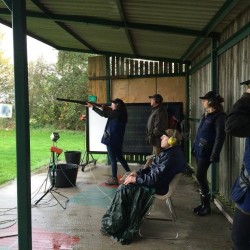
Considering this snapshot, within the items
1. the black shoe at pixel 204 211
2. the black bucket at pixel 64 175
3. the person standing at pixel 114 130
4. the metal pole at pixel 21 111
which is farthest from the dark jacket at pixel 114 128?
the metal pole at pixel 21 111

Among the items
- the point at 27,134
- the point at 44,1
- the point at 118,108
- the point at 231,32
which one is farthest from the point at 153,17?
the point at 27,134

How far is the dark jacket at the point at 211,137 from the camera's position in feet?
15.0

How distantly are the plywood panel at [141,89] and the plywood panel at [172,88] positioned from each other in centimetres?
18

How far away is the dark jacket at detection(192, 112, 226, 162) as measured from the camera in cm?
457

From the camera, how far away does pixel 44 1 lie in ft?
16.4

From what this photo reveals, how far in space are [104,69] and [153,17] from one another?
4.47m

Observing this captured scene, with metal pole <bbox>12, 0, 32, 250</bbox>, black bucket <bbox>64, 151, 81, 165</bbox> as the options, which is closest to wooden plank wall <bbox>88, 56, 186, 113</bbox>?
black bucket <bbox>64, 151, 81, 165</bbox>

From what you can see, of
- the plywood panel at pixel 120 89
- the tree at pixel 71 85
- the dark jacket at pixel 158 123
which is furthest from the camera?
the tree at pixel 71 85

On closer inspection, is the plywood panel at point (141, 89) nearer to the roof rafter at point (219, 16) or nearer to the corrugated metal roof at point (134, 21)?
the corrugated metal roof at point (134, 21)

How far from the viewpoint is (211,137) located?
4789 mm

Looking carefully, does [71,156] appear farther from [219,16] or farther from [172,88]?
[219,16]

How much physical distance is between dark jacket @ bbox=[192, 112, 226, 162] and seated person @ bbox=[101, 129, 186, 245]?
2.17 feet

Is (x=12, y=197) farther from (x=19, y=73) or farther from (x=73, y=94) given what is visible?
(x=73, y=94)

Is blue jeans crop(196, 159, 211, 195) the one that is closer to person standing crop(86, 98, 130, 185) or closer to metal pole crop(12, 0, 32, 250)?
person standing crop(86, 98, 130, 185)
